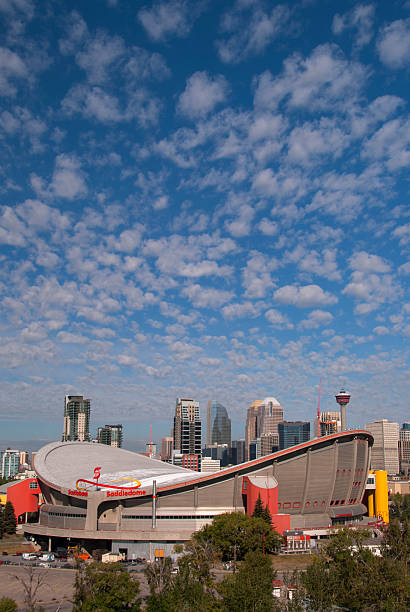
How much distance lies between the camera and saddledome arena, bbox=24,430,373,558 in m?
84.6

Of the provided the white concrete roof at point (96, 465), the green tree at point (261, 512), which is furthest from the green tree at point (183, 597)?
the white concrete roof at point (96, 465)

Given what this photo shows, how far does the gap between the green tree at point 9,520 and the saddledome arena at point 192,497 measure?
7249mm

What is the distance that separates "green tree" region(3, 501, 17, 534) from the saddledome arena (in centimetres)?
725

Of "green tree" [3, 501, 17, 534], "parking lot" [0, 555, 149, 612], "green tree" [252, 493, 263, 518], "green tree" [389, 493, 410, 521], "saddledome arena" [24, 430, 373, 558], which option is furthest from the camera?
"green tree" [389, 493, 410, 521]

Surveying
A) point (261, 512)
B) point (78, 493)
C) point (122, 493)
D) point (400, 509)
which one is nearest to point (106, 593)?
point (261, 512)

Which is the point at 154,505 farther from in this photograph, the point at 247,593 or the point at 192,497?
the point at 247,593

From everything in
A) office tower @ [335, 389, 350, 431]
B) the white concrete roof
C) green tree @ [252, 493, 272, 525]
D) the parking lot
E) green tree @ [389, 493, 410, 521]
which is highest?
office tower @ [335, 389, 350, 431]

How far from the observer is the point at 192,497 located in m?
87.4

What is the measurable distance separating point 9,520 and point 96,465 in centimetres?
1847

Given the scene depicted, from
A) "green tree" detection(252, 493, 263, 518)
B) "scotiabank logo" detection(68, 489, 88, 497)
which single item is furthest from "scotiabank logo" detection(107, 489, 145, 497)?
"green tree" detection(252, 493, 263, 518)

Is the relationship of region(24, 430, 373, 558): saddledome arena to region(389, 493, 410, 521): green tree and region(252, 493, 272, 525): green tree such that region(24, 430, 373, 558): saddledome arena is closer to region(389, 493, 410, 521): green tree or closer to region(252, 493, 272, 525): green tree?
region(252, 493, 272, 525): green tree

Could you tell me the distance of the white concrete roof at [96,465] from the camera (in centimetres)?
9581

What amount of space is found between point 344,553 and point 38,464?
71242 millimetres

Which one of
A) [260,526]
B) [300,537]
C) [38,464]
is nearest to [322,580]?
[260,526]
